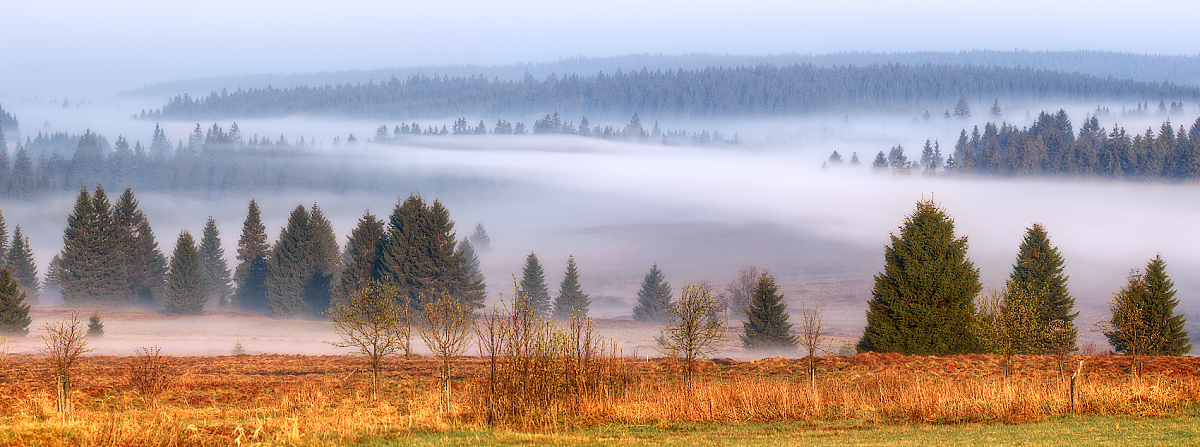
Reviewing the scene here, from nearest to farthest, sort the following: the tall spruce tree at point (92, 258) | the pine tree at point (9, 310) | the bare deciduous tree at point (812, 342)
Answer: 1. the bare deciduous tree at point (812, 342)
2. the pine tree at point (9, 310)
3. the tall spruce tree at point (92, 258)

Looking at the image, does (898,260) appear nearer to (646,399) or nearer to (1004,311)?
(1004,311)

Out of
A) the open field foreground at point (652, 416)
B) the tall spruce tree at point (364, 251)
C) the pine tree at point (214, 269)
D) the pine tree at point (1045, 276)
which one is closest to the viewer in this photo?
the open field foreground at point (652, 416)

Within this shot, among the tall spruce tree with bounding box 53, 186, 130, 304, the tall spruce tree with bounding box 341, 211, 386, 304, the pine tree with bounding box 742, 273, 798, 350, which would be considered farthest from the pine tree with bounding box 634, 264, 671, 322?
the tall spruce tree with bounding box 53, 186, 130, 304

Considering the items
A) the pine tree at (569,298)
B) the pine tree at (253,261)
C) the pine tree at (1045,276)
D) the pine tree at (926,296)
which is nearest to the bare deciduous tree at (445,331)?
the pine tree at (926,296)

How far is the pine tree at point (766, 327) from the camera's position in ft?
193

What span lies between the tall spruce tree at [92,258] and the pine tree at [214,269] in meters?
14.1

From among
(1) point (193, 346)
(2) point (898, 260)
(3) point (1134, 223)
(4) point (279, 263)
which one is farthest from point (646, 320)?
(3) point (1134, 223)

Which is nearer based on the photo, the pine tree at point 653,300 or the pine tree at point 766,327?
the pine tree at point 766,327

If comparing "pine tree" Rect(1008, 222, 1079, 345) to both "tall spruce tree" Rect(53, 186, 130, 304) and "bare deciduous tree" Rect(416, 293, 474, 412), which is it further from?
"tall spruce tree" Rect(53, 186, 130, 304)

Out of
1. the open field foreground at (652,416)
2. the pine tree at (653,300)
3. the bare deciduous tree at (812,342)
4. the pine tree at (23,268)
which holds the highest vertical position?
the pine tree at (23,268)

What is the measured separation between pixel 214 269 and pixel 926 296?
3749 inches

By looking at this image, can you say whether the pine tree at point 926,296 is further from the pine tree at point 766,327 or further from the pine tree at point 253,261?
the pine tree at point 253,261

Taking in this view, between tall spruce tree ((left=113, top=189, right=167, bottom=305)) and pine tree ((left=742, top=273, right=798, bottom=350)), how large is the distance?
221ft

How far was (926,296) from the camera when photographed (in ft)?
127
